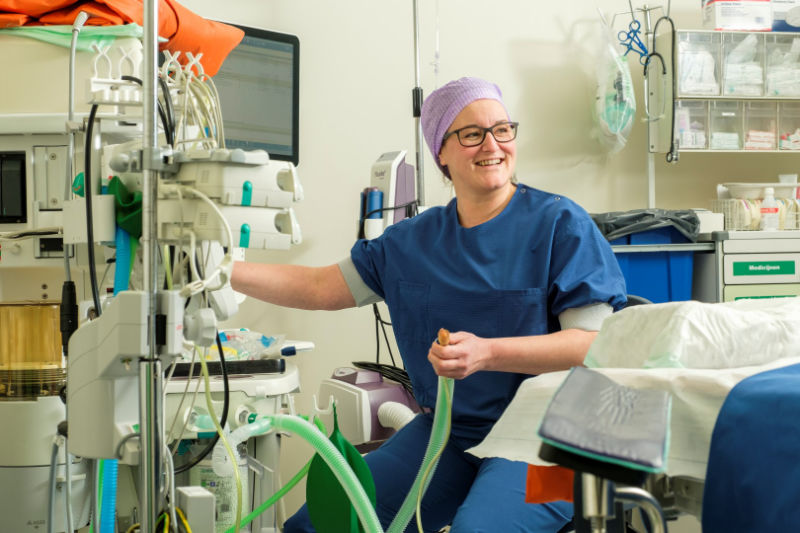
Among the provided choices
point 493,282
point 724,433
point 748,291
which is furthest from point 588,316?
point 748,291

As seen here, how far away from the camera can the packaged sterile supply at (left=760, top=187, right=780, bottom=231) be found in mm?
3258

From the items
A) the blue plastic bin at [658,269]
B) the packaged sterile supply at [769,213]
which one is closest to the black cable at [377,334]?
the blue plastic bin at [658,269]

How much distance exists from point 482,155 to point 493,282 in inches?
11.5

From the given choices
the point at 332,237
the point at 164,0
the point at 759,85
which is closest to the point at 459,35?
the point at 332,237

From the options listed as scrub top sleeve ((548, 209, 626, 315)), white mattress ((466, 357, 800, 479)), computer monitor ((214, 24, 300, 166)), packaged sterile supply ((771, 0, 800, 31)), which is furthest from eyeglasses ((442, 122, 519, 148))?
packaged sterile supply ((771, 0, 800, 31))

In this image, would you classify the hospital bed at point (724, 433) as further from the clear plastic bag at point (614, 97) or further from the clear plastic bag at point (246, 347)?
the clear plastic bag at point (614, 97)

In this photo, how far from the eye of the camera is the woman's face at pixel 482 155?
1.80 meters

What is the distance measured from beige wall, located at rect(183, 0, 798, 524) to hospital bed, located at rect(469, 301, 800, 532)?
7.41ft

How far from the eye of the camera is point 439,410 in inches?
60.4

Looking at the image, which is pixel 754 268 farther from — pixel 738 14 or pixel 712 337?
pixel 712 337

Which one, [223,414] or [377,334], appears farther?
[377,334]

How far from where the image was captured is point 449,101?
1.86 meters

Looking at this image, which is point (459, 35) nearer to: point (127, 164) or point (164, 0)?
point (164, 0)

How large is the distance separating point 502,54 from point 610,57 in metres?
0.45
